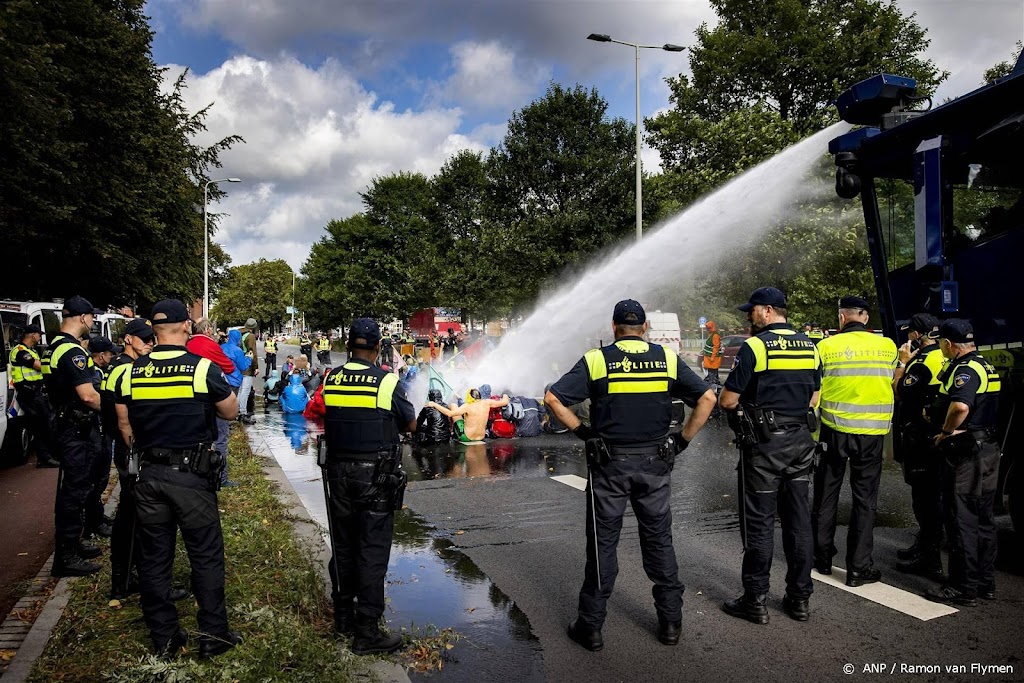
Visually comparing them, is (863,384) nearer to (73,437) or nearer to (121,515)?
(121,515)

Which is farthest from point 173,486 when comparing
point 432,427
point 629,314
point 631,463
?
point 432,427

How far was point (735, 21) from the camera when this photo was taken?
26.1m

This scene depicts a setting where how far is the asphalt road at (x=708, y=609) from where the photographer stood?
3928 mm

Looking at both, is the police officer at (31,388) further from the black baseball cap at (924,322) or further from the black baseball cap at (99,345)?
the black baseball cap at (924,322)

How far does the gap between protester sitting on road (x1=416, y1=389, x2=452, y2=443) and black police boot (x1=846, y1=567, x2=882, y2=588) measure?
6.95 m

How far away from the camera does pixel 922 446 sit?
5262 millimetres

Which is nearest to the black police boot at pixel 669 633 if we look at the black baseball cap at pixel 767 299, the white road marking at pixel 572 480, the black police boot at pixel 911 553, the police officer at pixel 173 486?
the black baseball cap at pixel 767 299

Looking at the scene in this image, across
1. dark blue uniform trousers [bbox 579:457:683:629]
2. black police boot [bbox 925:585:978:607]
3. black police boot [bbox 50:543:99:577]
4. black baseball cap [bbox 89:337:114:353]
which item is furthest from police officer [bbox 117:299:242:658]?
black police boot [bbox 925:585:978:607]

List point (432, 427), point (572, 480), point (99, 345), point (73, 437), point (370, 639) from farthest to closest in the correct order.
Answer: point (432, 427) → point (572, 480) → point (99, 345) → point (73, 437) → point (370, 639)

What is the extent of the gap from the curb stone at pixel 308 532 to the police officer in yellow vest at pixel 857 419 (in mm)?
3065

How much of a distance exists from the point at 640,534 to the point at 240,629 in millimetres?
2346

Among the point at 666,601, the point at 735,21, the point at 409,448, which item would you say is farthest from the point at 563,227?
the point at 666,601

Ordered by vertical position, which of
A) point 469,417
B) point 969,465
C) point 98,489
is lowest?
point 98,489

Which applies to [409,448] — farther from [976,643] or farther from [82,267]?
[82,267]
